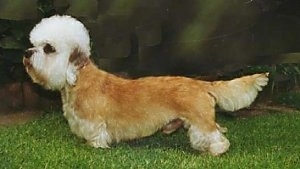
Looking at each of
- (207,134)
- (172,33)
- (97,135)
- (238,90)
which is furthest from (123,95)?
(172,33)

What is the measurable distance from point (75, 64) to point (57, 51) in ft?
0.72

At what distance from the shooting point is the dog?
7.31 m

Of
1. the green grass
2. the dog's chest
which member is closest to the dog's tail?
the green grass

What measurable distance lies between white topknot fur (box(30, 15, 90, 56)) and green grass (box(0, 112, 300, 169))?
1.04m

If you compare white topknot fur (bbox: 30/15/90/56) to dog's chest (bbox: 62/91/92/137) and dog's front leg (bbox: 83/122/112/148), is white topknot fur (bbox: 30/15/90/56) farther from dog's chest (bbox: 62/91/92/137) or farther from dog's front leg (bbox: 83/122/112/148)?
dog's front leg (bbox: 83/122/112/148)

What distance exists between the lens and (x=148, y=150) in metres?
7.52

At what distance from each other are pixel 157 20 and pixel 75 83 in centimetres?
240

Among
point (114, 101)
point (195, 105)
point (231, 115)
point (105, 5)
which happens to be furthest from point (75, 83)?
point (231, 115)

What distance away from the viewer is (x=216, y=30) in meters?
9.82

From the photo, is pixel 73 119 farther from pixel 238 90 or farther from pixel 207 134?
pixel 238 90

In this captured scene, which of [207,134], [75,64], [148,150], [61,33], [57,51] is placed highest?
[61,33]

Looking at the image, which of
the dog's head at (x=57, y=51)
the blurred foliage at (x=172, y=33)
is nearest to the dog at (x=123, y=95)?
the dog's head at (x=57, y=51)

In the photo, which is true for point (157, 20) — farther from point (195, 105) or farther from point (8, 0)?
point (195, 105)

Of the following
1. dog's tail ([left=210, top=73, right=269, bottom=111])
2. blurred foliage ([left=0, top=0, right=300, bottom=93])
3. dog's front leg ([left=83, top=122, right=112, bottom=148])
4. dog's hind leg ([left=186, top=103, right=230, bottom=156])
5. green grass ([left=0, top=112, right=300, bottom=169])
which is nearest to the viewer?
green grass ([left=0, top=112, right=300, bottom=169])
